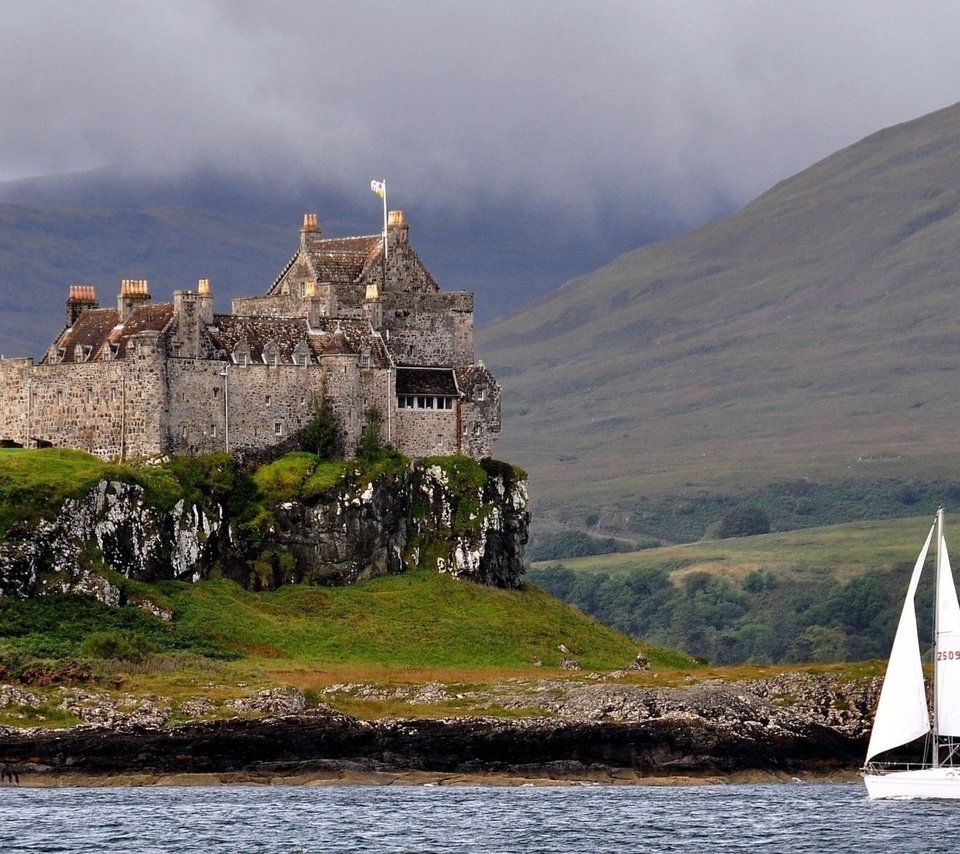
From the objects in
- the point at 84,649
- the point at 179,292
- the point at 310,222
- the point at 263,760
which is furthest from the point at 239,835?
the point at 310,222

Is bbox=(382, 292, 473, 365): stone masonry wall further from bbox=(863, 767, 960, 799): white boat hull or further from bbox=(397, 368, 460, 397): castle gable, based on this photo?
bbox=(863, 767, 960, 799): white boat hull

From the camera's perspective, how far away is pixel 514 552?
420 feet

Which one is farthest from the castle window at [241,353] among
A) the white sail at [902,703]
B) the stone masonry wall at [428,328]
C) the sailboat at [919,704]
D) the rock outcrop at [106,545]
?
the white sail at [902,703]

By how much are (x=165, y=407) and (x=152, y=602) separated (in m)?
11.2

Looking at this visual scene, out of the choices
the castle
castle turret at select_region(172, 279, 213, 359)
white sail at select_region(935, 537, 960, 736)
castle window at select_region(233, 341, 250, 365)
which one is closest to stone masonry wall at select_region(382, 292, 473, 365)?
the castle

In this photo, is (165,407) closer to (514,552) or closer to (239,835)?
(514,552)

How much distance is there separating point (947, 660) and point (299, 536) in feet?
125

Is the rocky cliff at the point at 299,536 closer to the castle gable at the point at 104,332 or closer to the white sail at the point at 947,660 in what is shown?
the castle gable at the point at 104,332

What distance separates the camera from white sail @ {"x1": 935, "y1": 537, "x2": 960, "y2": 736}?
91.7 metres

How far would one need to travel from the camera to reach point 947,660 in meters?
92.3

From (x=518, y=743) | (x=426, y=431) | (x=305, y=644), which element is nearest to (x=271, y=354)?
(x=426, y=431)

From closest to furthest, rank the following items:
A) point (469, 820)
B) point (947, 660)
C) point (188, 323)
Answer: point (469, 820) → point (947, 660) → point (188, 323)

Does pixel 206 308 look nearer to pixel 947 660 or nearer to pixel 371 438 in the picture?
pixel 371 438

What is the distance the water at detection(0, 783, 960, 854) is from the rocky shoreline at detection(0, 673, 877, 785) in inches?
32.6
